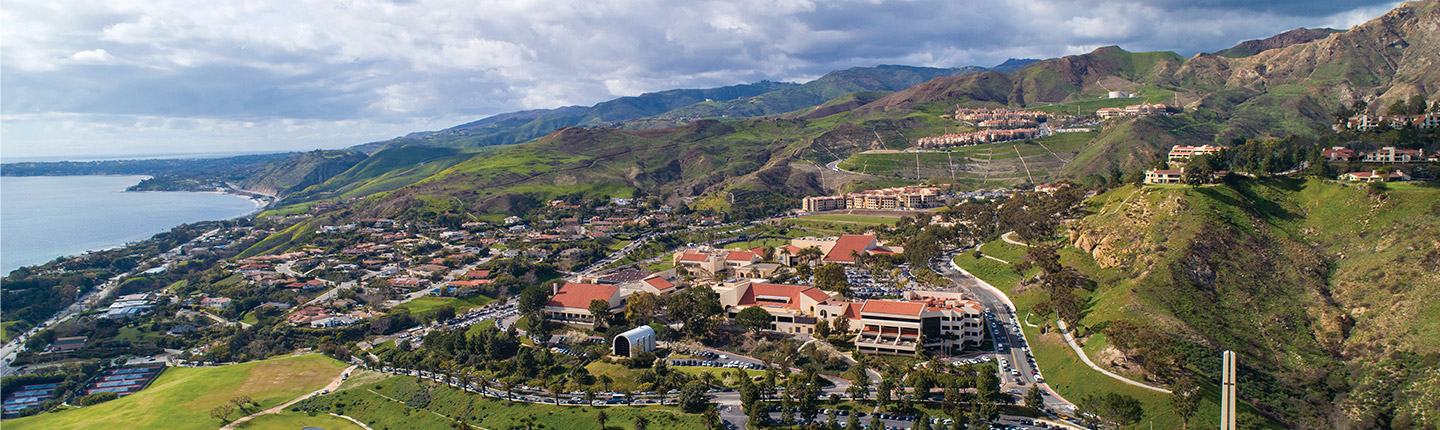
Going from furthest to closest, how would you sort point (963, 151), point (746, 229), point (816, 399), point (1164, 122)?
point (963, 151), point (1164, 122), point (746, 229), point (816, 399)

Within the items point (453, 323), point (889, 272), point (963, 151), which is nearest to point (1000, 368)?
point (889, 272)

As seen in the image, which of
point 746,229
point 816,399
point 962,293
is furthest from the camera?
point 746,229

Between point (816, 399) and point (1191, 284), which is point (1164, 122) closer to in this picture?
point (1191, 284)

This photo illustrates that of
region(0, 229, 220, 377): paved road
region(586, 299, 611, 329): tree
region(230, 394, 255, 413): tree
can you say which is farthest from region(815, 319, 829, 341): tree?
A: region(0, 229, 220, 377): paved road

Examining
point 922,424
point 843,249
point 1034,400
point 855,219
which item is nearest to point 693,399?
point 922,424

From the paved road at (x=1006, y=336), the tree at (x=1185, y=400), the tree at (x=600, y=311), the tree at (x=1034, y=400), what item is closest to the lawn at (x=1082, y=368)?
the tree at (x=1185, y=400)

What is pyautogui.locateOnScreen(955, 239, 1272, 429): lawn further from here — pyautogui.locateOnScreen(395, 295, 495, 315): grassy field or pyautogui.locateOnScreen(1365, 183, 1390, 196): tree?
pyautogui.locateOnScreen(395, 295, 495, 315): grassy field
